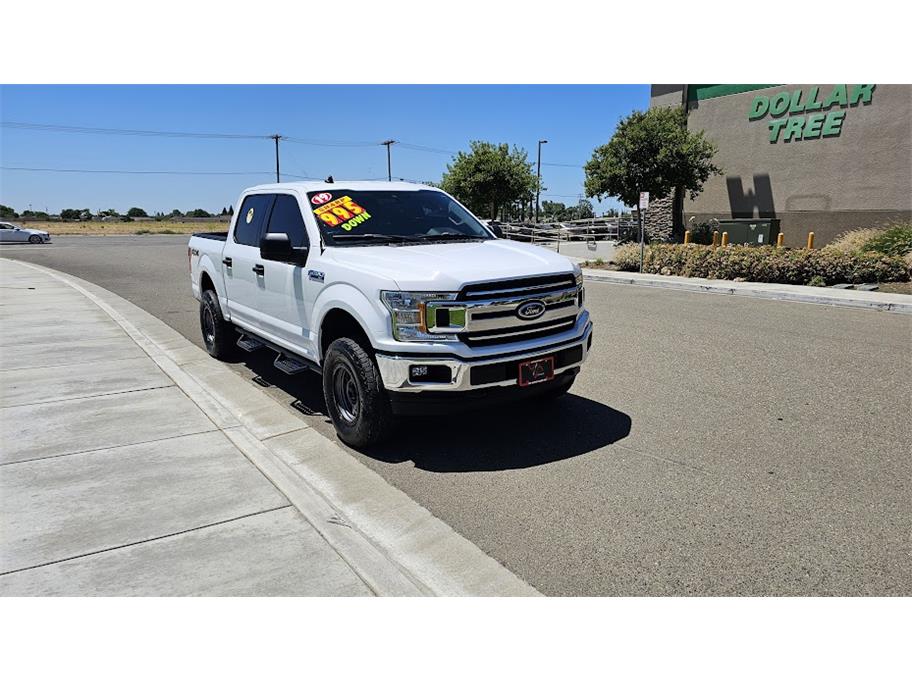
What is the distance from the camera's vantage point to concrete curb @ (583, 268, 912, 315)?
40.8 feet

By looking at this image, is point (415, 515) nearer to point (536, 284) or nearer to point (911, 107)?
point (536, 284)

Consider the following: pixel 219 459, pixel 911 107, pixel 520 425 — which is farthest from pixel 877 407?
pixel 911 107

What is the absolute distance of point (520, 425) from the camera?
540 centimetres

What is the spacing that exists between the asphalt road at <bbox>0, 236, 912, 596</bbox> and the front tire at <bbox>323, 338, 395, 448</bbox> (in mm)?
201

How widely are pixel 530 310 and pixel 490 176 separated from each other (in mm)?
38662

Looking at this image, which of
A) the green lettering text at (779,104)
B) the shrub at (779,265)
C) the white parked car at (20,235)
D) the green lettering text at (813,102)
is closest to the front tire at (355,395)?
the shrub at (779,265)

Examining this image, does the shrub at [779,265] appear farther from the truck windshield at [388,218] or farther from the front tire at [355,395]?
the front tire at [355,395]

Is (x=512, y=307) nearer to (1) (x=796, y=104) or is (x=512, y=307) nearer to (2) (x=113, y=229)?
(1) (x=796, y=104)

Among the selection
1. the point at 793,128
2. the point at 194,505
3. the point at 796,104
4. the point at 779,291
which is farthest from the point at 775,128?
the point at 194,505

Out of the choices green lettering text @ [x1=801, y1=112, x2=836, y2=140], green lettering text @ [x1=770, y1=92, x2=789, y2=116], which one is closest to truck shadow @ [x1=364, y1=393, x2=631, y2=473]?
green lettering text @ [x1=801, y1=112, x2=836, y2=140]

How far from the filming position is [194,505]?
3.92 m

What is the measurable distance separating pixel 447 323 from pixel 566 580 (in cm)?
183

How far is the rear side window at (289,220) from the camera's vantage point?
567cm

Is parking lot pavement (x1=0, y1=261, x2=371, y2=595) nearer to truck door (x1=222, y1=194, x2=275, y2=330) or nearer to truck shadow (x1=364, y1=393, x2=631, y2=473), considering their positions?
truck door (x1=222, y1=194, x2=275, y2=330)
